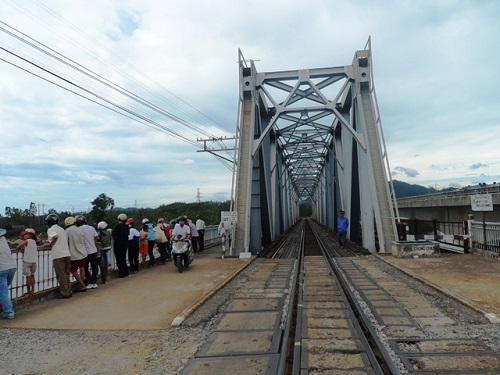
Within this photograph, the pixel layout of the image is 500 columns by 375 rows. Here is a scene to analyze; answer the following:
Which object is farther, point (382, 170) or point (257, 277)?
point (382, 170)

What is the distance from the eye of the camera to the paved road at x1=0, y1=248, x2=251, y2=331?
17.4ft

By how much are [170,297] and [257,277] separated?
9.12 ft

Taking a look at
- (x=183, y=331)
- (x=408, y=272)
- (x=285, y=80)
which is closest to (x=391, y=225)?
(x=408, y=272)

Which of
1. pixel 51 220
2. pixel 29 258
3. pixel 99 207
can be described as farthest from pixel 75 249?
pixel 99 207

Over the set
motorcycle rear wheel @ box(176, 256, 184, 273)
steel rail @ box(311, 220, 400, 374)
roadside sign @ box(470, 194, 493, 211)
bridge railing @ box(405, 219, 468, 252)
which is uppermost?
roadside sign @ box(470, 194, 493, 211)

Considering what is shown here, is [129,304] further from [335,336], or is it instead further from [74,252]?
[335,336]

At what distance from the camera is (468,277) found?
25.9 feet

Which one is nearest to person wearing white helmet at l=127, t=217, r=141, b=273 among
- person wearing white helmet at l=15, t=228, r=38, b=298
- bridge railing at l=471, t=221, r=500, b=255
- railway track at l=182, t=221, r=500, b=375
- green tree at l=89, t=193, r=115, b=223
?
person wearing white helmet at l=15, t=228, r=38, b=298

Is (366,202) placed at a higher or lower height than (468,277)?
higher

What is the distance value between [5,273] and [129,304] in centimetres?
192

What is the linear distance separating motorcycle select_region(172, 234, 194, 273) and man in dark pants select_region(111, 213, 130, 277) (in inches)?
52.4

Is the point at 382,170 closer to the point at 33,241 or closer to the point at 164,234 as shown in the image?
the point at 164,234

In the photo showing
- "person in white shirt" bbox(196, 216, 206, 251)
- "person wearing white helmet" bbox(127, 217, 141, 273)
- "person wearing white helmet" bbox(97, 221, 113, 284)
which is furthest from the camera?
"person in white shirt" bbox(196, 216, 206, 251)

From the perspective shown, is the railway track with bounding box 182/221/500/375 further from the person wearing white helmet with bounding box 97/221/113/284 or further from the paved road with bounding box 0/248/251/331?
the person wearing white helmet with bounding box 97/221/113/284
